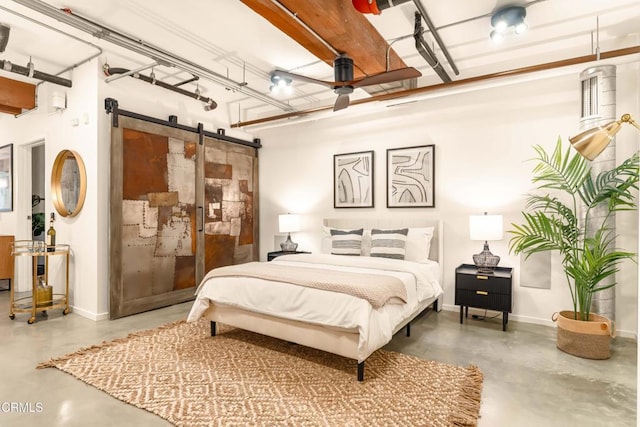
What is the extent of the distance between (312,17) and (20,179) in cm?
550

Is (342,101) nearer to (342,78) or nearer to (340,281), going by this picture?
(342,78)

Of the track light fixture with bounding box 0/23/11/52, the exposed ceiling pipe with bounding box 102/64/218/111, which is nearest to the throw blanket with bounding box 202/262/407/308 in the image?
the exposed ceiling pipe with bounding box 102/64/218/111

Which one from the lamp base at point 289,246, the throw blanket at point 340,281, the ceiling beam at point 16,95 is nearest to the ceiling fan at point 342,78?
the throw blanket at point 340,281

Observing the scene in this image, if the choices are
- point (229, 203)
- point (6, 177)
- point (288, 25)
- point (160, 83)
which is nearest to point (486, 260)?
point (288, 25)

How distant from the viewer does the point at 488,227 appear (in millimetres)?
3654

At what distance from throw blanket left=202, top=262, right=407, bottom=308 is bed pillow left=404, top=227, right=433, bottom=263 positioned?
1282mm

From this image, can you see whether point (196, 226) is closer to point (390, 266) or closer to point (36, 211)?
point (390, 266)

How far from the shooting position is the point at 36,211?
20.3 feet

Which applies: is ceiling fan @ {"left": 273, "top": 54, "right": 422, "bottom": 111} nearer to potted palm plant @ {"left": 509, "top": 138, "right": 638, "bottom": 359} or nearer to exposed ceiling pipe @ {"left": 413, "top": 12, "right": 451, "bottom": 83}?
exposed ceiling pipe @ {"left": 413, "top": 12, "right": 451, "bottom": 83}

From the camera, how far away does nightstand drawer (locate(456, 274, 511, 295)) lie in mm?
3467

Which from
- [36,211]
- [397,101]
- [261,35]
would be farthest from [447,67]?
[36,211]

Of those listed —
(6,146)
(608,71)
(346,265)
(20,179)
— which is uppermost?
(608,71)

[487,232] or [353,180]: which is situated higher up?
[353,180]

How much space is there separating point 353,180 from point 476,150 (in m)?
1.69
